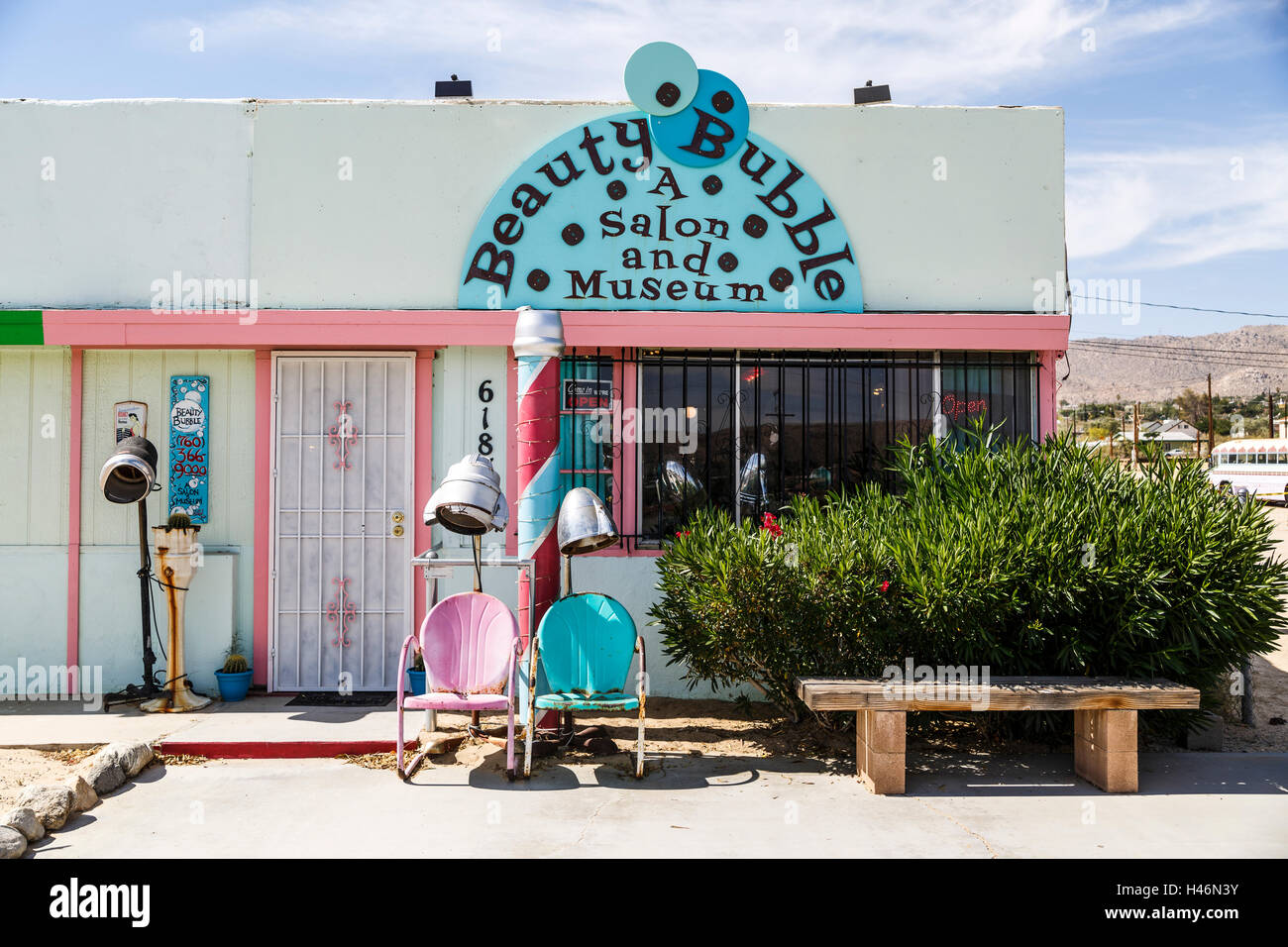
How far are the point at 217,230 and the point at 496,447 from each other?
2681 mm

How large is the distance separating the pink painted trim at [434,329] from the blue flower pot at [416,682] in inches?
94.5

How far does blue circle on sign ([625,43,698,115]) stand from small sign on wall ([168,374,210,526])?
12.9ft

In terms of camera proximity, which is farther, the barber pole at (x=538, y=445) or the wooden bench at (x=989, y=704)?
the barber pole at (x=538, y=445)

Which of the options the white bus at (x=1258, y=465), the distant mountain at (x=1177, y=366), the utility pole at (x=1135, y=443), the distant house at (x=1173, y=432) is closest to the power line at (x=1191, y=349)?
the distant mountain at (x=1177, y=366)

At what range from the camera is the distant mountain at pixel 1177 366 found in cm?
9081

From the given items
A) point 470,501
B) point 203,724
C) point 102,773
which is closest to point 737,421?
point 470,501

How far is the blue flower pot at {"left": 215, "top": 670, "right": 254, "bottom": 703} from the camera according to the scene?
23.6ft

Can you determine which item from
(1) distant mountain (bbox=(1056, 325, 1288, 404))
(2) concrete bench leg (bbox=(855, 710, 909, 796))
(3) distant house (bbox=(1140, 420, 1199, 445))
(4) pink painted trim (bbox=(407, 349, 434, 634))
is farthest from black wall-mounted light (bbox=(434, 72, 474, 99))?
(1) distant mountain (bbox=(1056, 325, 1288, 404))

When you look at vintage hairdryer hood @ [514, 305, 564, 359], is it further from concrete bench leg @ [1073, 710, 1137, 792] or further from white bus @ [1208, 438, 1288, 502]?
white bus @ [1208, 438, 1288, 502]

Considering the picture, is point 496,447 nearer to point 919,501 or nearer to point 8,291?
point 919,501

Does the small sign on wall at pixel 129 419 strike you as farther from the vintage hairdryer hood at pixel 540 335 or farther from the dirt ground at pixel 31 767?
the vintage hairdryer hood at pixel 540 335

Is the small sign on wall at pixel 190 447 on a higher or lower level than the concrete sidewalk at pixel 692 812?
higher

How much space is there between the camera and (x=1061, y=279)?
7656 mm

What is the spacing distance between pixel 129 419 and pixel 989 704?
20.8 feet
